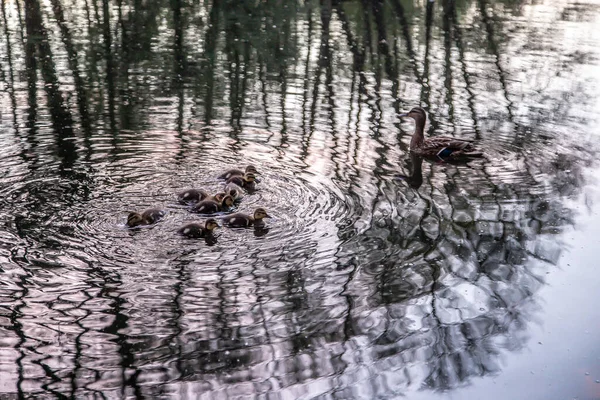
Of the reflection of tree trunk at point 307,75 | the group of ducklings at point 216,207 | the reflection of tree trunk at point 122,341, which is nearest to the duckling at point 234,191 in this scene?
the group of ducklings at point 216,207

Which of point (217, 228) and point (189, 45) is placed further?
point (189, 45)

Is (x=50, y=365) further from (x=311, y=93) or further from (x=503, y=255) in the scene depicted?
(x=311, y=93)

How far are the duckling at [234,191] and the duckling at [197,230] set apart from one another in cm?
82

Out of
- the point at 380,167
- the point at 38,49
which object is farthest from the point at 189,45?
the point at 380,167

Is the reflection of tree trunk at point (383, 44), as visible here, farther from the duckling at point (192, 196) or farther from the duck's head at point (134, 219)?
the duck's head at point (134, 219)

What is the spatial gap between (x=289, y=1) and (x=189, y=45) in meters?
6.93

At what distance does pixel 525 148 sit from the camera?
437 inches

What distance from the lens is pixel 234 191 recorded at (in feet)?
28.7

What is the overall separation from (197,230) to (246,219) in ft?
1.94

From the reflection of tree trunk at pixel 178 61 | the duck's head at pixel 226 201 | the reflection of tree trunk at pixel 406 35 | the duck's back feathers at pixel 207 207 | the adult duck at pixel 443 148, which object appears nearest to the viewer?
the duck's back feathers at pixel 207 207

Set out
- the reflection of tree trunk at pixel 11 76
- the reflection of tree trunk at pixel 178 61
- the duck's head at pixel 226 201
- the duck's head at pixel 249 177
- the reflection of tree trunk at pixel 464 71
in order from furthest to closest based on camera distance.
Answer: the reflection of tree trunk at pixel 464 71 < the reflection of tree trunk at pixel 178 61 < the reflection of tree trunk at pixel 11 76 < the duck's head at pixel 249 177 < the duck's head at pixel 226 201

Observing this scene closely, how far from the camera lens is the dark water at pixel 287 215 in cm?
600

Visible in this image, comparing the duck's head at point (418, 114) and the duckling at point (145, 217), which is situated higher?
the duck's head at point (418, 114)

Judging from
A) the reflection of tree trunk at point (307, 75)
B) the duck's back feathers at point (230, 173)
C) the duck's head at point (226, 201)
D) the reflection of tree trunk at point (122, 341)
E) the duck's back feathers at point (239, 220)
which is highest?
the reflection of tree trunk at point (307, 75)
